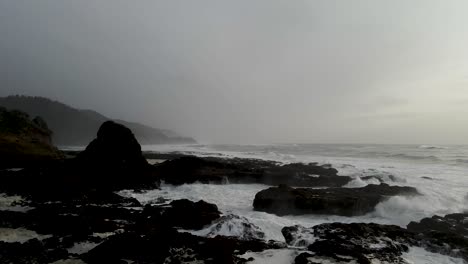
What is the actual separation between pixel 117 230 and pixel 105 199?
17.7 ft

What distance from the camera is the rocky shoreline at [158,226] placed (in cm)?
904

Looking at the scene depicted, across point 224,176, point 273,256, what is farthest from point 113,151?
point 273,256

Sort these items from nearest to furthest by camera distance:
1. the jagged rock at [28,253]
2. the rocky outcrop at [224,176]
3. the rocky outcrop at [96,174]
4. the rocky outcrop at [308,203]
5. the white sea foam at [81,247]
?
the jagged rock at [28,253] → the white sea foam at [81,247] → the rocky outcrop at [308,203] → the rocky outcrop at [96,174] → the rocky outcrop at [224,176]

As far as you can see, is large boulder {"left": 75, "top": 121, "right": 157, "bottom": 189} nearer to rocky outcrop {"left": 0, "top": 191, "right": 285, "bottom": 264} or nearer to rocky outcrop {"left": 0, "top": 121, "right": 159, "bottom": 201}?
rocky outcrop {"left": 0, "top": 121, "right": 159, "bottom": 201}

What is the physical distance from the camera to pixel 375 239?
35.5 ft

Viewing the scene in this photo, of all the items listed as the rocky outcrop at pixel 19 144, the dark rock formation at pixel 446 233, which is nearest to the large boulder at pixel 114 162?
the rocky outcrop at pixel 19 144

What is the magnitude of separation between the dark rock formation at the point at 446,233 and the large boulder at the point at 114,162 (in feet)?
47.3

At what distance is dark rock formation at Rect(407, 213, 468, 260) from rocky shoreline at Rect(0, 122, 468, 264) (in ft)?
0.09

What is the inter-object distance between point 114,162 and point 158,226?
11623mm

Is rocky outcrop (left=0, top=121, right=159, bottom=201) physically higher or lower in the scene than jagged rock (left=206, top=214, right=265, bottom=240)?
higher

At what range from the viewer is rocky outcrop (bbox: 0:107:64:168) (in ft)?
78.8

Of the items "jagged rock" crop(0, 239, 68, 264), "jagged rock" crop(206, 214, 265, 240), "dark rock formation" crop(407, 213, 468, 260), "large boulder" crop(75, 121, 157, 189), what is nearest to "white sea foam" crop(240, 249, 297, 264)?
"jagged rock" crop(206, 214, 265, 240)

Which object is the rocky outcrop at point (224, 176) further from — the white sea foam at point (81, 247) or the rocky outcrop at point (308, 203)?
the white sea foam at point (81, 247)

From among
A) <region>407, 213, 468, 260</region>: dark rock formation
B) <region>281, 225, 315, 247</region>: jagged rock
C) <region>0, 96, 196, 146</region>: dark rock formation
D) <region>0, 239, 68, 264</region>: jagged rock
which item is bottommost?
<region>407, 213, 468, 260</region>: dark rock formation
